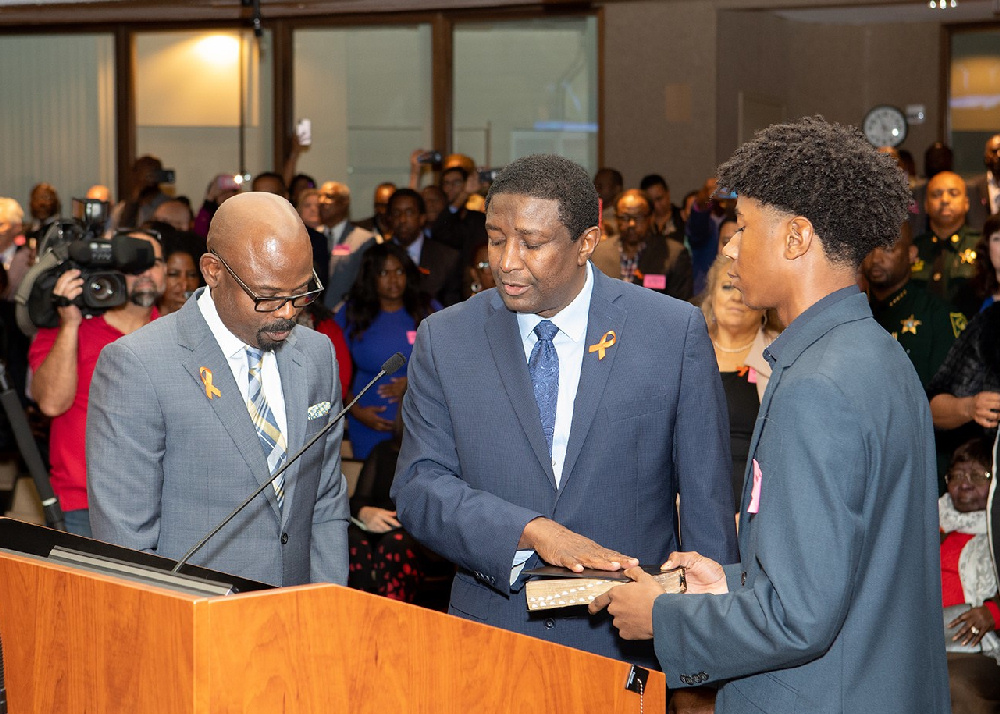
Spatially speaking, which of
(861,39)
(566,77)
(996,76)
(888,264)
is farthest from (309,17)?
(888,264)

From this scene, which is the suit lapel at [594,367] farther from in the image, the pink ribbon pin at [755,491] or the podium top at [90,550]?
the podium top at [90,550]

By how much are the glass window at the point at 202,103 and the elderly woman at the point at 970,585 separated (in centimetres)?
809

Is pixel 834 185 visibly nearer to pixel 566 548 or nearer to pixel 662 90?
pixel 566 548

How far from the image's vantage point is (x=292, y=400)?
2398mm

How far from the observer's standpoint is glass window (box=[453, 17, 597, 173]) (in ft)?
34.8

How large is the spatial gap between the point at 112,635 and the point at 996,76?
11250mm

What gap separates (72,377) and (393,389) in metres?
1.84

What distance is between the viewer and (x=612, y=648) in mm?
2346

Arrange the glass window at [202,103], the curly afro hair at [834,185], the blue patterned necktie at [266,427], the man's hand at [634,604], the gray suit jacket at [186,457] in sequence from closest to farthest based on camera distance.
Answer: the curly afro hair at [834,185] → the man's hand at [634,604] → the gray suit jacket at [186,457] → the blue patterned necktie at [266,427] → the glass window at [202,103]

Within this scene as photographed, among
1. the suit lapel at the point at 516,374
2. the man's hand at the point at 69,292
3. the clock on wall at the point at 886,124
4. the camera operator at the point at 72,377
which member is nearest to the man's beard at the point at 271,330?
the suit lapel at the point at 516,374

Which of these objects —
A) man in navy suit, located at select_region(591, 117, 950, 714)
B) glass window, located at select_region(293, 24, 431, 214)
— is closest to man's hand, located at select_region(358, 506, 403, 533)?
man in navy suit, located at select_region(591, 117, 950, 714)

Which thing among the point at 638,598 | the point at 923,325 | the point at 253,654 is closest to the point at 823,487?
the point at 638,598

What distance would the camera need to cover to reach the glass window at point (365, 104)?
10914 mm

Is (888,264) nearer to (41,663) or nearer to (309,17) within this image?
(41,663)
